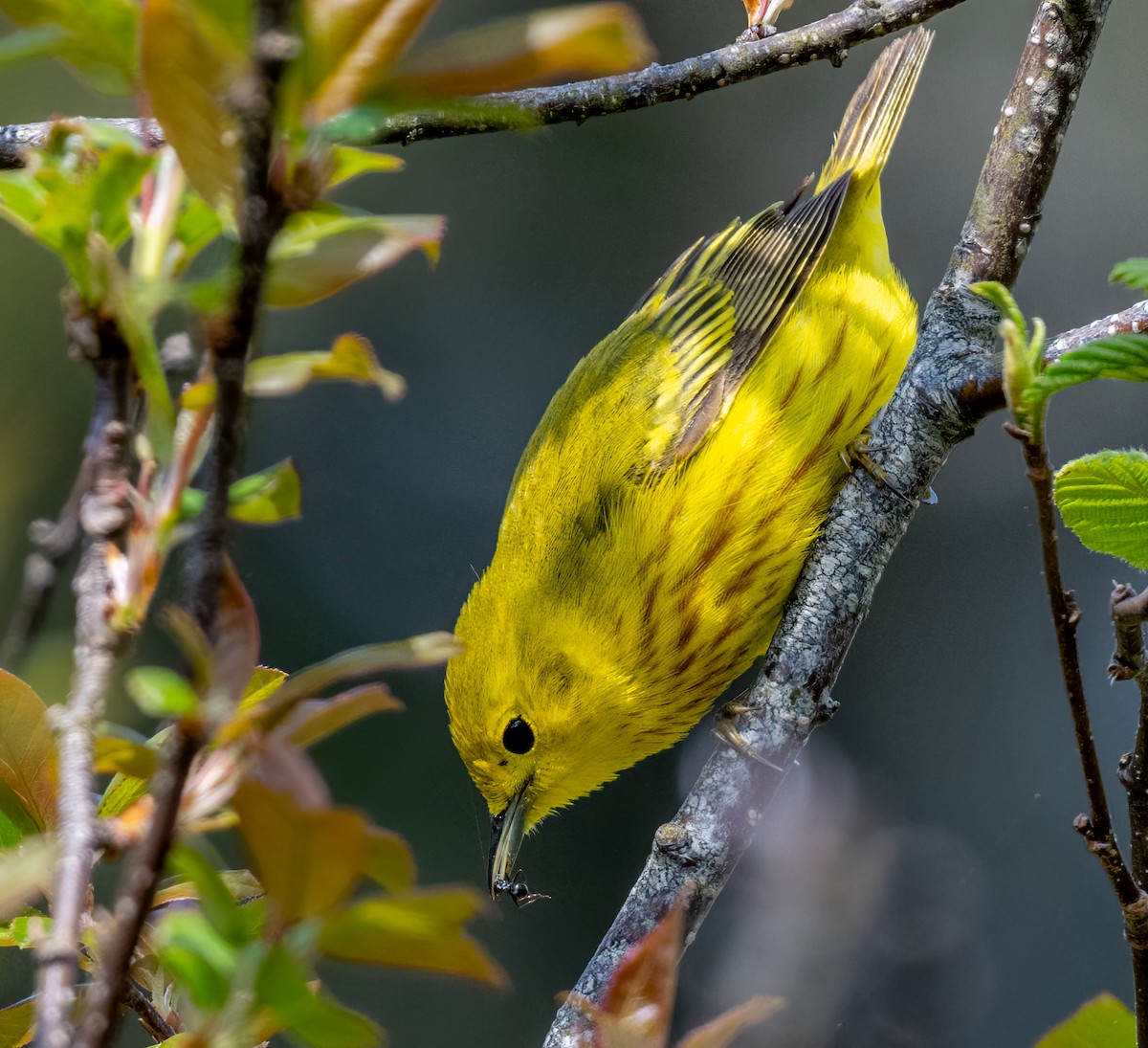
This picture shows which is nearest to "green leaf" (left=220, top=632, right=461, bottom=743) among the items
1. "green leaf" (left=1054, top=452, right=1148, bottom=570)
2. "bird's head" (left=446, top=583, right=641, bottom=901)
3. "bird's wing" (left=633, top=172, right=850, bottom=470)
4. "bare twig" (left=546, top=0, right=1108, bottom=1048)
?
"green leaf" (left=1054, top=452, right=1148, bottom=570)

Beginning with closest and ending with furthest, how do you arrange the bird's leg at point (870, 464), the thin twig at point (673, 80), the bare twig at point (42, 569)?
1. the bare twig at point (42, 569)
2. the thin twig at point (673, 80)
3. the bird's leg at point (870, 464)

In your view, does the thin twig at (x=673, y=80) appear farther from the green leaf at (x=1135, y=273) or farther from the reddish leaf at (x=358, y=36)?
the reddish leaf at (x=358, y=36)

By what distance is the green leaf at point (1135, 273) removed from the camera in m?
0.65

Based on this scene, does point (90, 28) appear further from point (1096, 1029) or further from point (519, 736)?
point (519, 736)

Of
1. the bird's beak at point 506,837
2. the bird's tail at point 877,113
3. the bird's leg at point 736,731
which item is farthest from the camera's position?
the bird's tail at point 877,113

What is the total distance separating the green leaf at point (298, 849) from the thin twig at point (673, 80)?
2.93 feet

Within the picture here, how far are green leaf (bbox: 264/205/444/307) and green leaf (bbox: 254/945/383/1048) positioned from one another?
0.81 ft

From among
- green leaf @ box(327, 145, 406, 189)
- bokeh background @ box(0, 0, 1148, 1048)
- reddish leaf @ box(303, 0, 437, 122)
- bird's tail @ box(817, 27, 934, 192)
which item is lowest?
bokeh background @ box(0, 0, 1148, 1048)

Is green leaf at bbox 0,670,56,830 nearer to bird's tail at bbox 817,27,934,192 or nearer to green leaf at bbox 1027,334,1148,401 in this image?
green leaf at bbox 1027,334,1148,401

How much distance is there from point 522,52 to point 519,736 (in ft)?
6.09

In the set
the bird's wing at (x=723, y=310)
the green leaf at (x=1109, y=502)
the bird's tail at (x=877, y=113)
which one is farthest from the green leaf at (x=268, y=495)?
the bird's tail at (x=877, y=113)

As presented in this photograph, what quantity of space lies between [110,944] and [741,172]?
4435 millimetres

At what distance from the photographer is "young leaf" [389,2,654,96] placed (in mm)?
370

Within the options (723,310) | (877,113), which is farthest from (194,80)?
(877,113)
